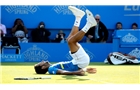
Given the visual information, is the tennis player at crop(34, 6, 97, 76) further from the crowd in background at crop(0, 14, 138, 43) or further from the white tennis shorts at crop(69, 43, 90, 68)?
the crowd in background at crop(0, 14, 138, 43)

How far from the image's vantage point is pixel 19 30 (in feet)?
A: 58.2

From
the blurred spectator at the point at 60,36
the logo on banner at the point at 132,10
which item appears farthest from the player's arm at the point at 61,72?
the logo on banner at the point at 132,10

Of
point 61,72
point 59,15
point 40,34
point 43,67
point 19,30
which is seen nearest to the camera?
point 61,72

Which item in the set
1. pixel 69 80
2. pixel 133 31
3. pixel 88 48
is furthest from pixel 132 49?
pixel 69 80

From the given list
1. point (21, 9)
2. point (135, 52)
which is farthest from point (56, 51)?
point (135, 52)

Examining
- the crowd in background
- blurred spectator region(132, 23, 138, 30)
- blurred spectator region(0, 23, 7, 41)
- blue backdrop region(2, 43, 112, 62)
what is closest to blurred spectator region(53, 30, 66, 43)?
the crowd in background

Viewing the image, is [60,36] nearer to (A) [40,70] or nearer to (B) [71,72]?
(A) [40,70]

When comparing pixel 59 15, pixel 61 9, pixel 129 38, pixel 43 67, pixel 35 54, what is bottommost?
pixel 43 67

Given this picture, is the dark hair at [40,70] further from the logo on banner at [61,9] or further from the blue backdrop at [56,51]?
the logo on banner at [61,9]

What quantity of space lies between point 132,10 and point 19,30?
17.4ft

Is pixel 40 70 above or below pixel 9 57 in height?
below

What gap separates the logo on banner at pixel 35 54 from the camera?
17109mm

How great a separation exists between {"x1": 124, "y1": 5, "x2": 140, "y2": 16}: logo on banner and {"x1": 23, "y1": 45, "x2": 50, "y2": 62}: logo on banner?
439 cm

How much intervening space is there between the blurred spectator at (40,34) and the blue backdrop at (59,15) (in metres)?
0.69
